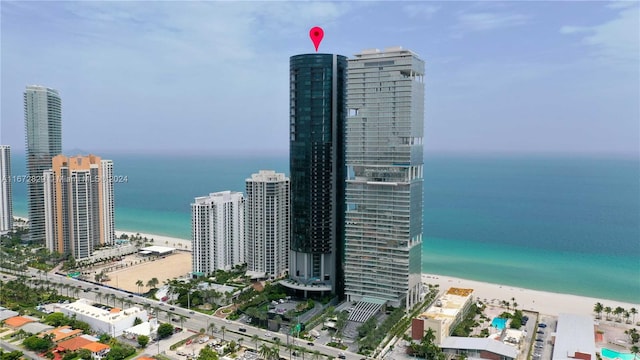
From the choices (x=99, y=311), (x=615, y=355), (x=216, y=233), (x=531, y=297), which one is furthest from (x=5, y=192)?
(x=615, y=355)

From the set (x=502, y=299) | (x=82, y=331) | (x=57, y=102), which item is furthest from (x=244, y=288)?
(x=57, y=102)

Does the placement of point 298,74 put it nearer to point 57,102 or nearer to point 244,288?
point 244,288

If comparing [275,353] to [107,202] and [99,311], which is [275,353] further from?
[107,202]

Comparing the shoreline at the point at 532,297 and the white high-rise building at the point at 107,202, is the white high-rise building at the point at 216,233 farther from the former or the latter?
the shoreline at the point at 532,297

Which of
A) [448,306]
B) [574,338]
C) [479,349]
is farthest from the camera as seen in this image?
[448,306]

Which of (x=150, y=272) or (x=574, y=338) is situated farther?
(x=150, y=272)

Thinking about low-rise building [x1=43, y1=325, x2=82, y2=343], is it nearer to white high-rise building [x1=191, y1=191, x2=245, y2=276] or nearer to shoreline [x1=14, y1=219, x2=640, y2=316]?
white high-rise building [x1=191, y1=191, x2=245, y2=276]

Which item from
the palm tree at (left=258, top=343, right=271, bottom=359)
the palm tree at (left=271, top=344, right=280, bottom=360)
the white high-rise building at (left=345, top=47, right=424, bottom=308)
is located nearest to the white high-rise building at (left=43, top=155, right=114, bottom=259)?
the white high-rise building at (left=345, top=47, right=424, bottom=308)
